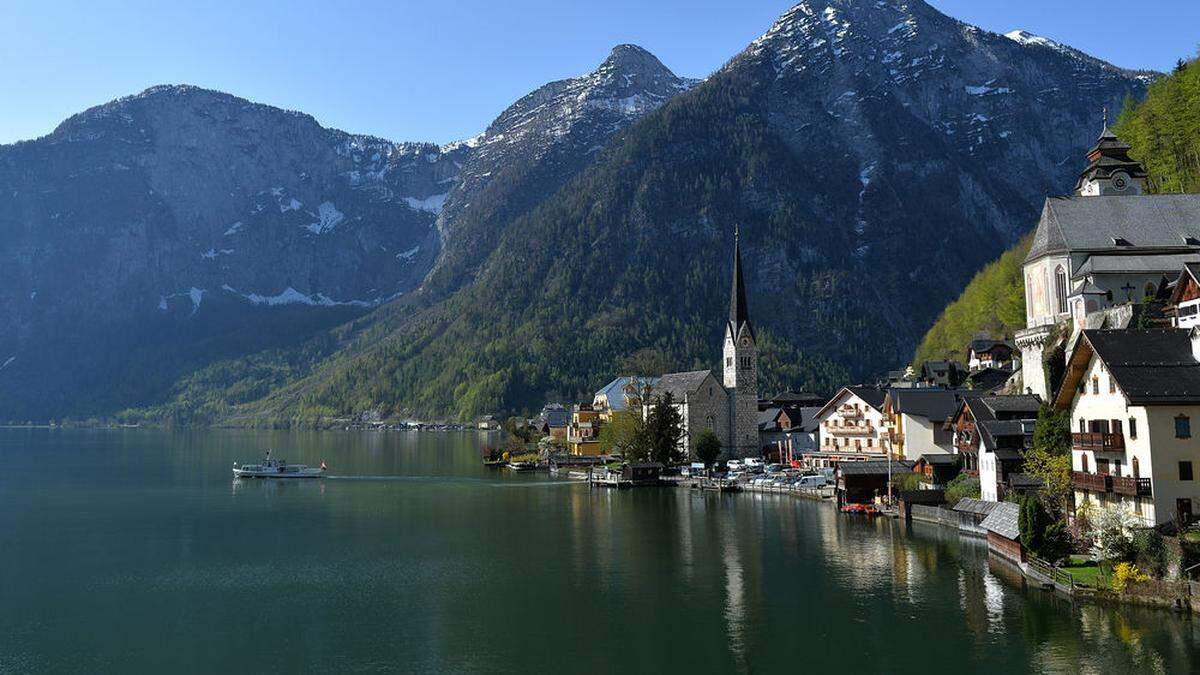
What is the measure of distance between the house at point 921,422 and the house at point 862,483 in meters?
7.56

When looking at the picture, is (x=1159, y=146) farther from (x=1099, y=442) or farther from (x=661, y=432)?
(x=1099, y=442)

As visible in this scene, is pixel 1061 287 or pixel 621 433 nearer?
pixel 1061 287

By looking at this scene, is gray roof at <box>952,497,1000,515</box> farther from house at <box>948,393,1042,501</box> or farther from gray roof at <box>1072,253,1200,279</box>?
gray roof at <box>1072,253,1200,279</box>

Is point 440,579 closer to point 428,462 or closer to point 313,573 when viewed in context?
point 313,573

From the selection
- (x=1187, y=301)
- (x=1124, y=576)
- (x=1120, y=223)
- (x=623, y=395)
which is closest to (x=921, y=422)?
(x=1120, y=223)

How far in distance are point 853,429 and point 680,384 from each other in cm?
3380

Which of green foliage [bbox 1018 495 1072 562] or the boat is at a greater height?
the boat

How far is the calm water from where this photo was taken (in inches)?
1688

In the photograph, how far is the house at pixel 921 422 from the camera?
9869 cm

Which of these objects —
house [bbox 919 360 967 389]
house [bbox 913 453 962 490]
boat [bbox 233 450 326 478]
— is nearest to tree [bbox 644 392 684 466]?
house [bbox 919 360 967 389]

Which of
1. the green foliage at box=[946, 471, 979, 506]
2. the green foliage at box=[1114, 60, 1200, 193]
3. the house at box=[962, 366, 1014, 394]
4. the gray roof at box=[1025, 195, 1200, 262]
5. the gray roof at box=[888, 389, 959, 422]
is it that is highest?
the green foliage at box=[1114, 60, 1200, 193]

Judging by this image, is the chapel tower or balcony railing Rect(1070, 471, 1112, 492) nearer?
balcony railing Rect(1070, 471, 1112, 492)

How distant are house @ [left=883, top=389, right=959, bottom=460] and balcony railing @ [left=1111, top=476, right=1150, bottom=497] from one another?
4146 cm

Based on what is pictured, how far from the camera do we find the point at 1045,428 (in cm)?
6744
